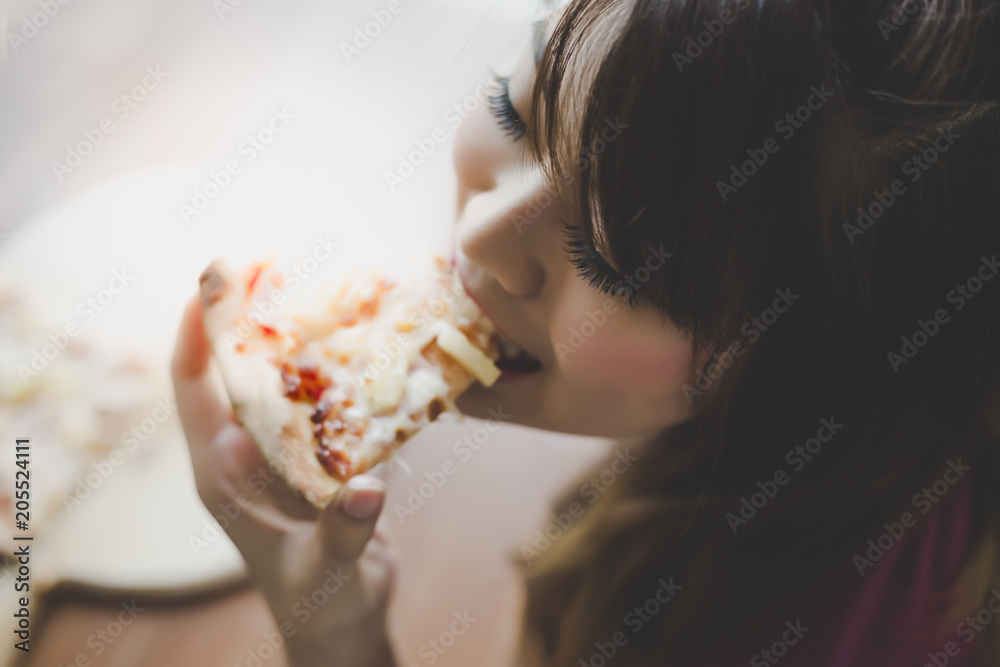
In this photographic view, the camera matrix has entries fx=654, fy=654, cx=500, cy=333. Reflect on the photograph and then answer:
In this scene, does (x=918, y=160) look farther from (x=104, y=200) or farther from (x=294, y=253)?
(x=104, y=200)

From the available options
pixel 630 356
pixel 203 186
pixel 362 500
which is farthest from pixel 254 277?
pixel 630 356

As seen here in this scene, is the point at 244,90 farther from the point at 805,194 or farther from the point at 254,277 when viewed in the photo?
the point at 805,194

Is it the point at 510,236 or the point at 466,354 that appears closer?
the point at 510,236

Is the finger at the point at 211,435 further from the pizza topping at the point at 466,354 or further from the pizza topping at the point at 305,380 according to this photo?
the pizza topping at the point at 466,354

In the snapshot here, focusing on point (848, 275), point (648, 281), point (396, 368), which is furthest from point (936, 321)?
point (396, 368)

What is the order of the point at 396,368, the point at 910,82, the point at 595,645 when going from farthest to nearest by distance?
the point at 595,645 < the point at 396,368 < the point at 910,82

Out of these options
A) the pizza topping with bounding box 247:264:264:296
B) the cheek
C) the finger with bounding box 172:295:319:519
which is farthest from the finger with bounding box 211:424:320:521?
the cheek

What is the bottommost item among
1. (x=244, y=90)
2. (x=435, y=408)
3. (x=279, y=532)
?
(x=279, y=532)
